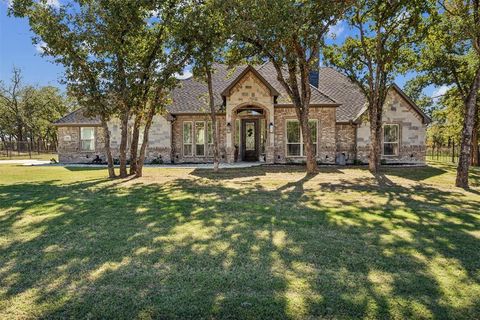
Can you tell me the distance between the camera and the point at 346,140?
2228 centimetres

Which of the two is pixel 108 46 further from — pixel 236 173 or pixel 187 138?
pixel 187 138

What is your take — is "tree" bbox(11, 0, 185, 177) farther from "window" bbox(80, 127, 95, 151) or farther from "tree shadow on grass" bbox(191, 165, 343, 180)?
"window" bbox(80, 127, 95, 151)

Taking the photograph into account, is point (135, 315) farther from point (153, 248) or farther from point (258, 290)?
point (153, 248)

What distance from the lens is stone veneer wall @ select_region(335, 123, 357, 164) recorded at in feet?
72.9

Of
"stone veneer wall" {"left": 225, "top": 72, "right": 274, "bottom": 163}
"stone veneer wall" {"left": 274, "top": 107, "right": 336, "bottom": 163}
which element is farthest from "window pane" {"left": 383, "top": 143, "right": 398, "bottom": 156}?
"stone veneer wall" {"left": 225, "top": 72, "right": 274, "bottom": 163}

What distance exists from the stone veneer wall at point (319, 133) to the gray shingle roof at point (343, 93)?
113cm

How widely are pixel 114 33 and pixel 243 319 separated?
40.6ft

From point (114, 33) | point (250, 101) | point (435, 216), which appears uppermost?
point (114, 33)

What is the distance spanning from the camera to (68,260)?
446 centimetres

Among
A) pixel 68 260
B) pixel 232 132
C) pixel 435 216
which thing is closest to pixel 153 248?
pixel 68 260

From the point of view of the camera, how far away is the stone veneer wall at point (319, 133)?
70.8ft

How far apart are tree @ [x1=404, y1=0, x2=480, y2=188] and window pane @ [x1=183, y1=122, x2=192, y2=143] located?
14.6 m

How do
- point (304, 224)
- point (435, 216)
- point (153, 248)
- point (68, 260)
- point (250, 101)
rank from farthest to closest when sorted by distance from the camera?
point (250, 101) < point (435, 216) < point (304, 224) < point (153, 248) < point (68, 260)

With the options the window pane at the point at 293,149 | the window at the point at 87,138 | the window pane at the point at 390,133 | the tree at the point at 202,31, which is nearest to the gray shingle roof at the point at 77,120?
the window at the point at 87,138
